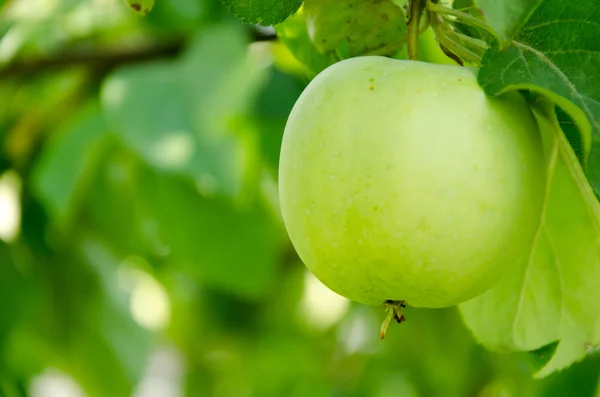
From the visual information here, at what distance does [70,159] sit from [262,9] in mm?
902

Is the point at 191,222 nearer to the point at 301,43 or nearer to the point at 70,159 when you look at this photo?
the point at 70,159

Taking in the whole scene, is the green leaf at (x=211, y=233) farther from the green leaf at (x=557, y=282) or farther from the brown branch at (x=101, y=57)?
the green leaf at (x=557, y=282)

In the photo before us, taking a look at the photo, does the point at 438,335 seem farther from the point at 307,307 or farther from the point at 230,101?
the point at 230,101

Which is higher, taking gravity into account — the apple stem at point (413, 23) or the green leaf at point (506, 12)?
the green leaf at point (506, 12)

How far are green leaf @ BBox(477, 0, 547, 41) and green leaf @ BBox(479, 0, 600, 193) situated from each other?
0.13 ft

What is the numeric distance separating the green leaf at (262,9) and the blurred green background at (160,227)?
668mm

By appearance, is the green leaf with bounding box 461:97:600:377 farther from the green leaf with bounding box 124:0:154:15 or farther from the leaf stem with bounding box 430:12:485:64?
the green leaf with bounding box 124:0:154:15

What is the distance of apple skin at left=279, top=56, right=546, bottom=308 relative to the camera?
474 millimetres

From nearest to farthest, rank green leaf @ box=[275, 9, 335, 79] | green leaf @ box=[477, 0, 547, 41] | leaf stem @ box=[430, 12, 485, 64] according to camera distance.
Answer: green leaf @ box=[477, 0, 547, 41] → leaf stem @ box=[430, 12, 485, 64] → green leaf @ box=[275, 9, 335, 79]

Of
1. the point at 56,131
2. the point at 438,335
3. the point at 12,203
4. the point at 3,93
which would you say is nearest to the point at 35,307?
the point at 12,203

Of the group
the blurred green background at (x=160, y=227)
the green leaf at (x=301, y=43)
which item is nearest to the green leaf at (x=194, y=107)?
the blurred green background at (x=160, y=227)

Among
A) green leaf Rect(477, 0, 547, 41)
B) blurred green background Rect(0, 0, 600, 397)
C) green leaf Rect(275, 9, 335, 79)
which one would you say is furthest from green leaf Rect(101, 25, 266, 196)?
green leaf Rect(477, 0, 547, 41)

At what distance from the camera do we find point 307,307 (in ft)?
6.45

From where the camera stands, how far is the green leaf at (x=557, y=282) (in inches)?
23.8
